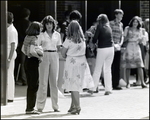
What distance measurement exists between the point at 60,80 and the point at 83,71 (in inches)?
108

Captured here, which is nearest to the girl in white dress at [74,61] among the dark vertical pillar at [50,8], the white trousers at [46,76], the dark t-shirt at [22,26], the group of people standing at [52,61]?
the group of people standing at [52,61]

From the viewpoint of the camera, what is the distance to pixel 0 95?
38.7 ft

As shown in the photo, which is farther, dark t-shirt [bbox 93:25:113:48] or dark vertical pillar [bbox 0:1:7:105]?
dark t-shirt [bbox 93:25:113:48]

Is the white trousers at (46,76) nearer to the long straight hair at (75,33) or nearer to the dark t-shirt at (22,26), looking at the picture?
the long straight hair at (75,33)

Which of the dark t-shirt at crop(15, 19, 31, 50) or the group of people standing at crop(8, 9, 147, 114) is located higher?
the dark t-shirt at crop(15, 19, 31, 50)

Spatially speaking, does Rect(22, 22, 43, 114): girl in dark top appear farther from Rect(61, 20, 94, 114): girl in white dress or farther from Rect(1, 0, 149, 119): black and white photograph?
Rect(61, 20, 94, 114): girl in white dress

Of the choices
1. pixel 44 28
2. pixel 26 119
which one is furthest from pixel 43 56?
pixel 26 119

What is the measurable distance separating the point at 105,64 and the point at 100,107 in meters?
2.46

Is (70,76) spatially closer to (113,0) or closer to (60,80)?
(60,80)

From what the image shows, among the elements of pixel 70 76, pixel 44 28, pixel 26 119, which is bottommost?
pixel 26 119

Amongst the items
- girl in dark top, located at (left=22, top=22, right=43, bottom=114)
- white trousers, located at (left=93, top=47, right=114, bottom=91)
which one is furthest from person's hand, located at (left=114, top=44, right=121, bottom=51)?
girl in dark top, located at (left=22, top=22, right=43, bottom=114)

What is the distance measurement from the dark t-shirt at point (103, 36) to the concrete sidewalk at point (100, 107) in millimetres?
1129

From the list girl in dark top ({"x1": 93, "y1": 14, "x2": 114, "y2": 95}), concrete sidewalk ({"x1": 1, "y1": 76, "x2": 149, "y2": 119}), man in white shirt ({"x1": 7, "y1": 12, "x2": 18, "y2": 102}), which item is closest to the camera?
concrete sidewalk ({"x1": 1, "y1": 76, "x2": 149, "y2": 119})

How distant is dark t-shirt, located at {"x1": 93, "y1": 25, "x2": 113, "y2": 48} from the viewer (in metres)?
13.4
